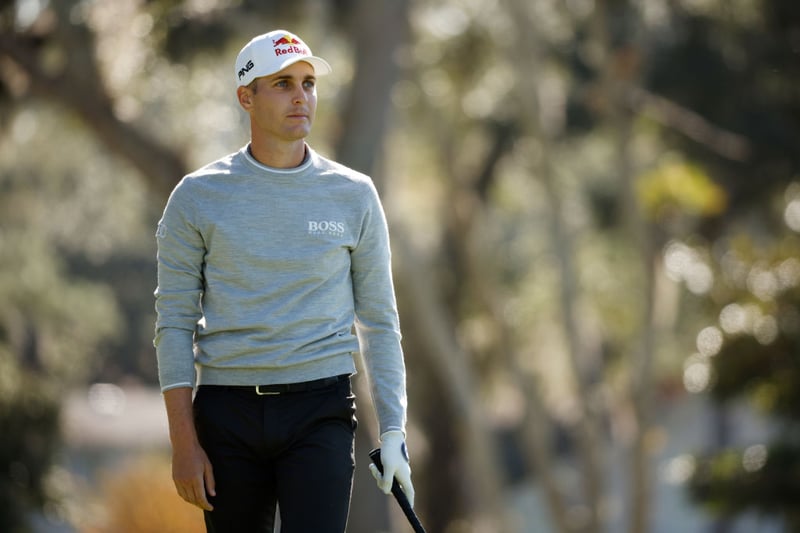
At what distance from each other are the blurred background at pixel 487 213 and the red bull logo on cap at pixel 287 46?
24.4 ft

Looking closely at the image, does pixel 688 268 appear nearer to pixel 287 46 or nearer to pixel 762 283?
pixel 762 283

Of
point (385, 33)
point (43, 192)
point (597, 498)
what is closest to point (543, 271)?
point (597, 498)

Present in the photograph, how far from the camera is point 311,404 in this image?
3.49 meters

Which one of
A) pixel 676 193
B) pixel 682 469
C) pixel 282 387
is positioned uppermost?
pixel 282 387

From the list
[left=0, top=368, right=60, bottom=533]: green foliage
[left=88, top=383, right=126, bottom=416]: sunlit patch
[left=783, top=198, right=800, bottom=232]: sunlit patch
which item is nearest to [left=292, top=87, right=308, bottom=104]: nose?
[left=0, top=368, right=60, bottom=533]: green foliage

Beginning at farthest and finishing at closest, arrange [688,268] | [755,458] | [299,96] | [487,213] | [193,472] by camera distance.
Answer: [487,213]
[688,268]
[755,458]
[299,96]
[193,472]

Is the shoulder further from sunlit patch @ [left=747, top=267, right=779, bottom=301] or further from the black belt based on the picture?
sunlit patch @ [left=747, top=267, right=779, bottom=301]

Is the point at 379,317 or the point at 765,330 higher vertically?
the point at 379,317

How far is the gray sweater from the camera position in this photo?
3.47 meters

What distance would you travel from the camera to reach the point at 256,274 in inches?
137

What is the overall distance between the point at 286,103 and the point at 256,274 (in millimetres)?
484

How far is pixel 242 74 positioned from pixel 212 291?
61 centimetres

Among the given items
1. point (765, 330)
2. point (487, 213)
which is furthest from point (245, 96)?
point (487, 213)

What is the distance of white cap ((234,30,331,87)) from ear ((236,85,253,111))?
0.02 meters
